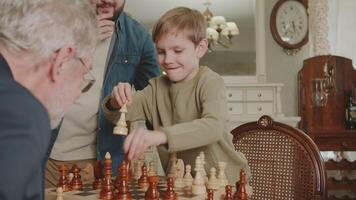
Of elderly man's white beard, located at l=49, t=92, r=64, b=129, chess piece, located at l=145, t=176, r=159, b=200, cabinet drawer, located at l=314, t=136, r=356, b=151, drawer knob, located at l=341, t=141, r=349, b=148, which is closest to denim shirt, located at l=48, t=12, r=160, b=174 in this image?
chess piece, located at l=145, t=176, r=159, b=200

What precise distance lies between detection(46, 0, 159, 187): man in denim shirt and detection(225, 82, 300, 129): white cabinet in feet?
8.03

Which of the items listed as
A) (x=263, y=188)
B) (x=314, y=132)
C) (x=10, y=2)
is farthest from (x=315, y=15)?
(x=10, y=2)

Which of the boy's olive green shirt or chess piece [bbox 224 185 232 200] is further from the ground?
the boy's olive green shirt

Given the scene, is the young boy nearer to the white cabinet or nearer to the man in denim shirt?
the man in denim shirt

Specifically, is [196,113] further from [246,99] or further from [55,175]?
[246,99]

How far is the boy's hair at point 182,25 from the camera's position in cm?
157

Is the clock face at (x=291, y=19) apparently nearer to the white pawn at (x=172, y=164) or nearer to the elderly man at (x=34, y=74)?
the white pawn at (x=172, y=164)

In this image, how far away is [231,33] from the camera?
429 cm

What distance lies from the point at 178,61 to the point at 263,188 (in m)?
0.71

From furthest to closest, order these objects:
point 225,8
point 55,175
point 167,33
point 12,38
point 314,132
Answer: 1. point 225,8
2. point 314,132
3. point 55,175
4. point 167,33
5. point 12,38

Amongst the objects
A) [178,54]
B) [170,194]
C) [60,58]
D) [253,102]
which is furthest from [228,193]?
[253,102]

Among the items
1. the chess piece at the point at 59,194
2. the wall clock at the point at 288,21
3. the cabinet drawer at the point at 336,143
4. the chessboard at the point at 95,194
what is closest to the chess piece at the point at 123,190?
the chessboard at the point at 95,194

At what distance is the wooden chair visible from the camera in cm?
183

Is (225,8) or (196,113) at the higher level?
(225,8)
